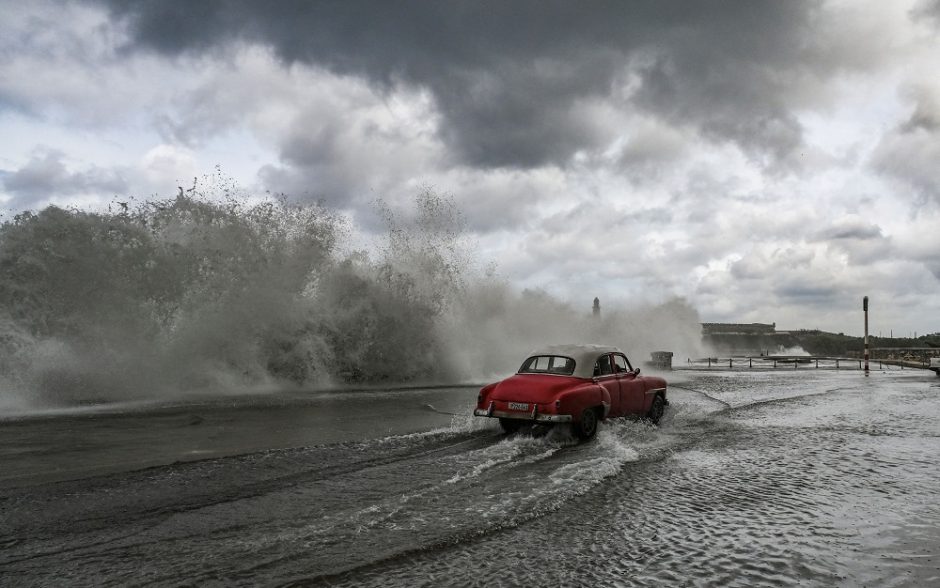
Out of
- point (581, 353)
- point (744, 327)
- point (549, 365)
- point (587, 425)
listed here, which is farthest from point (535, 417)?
point (744, 327)

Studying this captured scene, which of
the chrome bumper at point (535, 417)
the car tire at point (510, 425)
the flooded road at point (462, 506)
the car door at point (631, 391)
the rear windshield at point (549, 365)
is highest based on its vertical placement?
the rear windshield at point (549, 365)

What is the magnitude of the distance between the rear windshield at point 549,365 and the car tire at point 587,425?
86cm

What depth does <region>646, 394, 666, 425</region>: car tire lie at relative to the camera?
39.9 feet

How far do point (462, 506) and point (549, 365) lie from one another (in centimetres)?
585

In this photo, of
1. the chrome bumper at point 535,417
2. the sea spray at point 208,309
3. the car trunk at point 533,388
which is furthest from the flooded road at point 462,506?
the sea spray at point 208,309

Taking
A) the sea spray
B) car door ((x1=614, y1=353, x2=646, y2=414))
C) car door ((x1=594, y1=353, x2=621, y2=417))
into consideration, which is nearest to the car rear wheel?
car door ((x1=594, y1=353, x2=621, y2=417))

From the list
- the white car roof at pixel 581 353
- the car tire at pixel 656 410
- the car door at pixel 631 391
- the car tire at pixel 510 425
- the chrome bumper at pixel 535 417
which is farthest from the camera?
the car tire at pixel 656 410

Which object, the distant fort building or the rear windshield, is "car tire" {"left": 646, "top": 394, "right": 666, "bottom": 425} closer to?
the rear windshield

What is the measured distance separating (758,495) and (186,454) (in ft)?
22.4

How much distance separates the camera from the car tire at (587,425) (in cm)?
991

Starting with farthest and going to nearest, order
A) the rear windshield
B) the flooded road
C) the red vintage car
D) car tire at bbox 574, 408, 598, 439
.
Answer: the rear windshield
car tire at bbox 574, 408, 598, 439
the red vintage car
the flooded road

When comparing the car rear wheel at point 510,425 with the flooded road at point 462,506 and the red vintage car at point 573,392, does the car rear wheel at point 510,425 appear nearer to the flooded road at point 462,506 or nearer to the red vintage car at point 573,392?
the red vintage car at point 573,392

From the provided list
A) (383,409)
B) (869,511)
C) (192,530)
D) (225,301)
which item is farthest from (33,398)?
(869,511)

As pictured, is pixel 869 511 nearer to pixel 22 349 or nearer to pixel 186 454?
pixel 186 454
